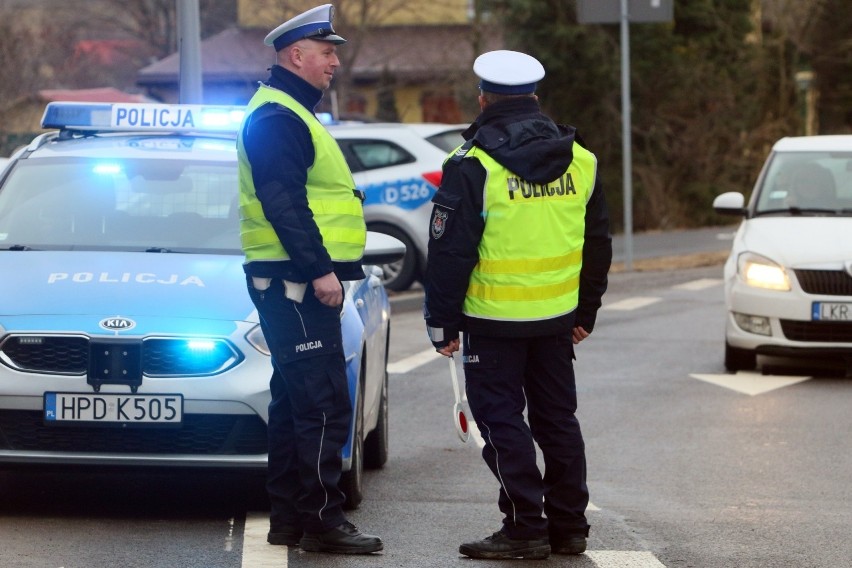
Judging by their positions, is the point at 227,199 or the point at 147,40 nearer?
the point at 227,199

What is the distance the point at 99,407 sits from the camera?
6.48m

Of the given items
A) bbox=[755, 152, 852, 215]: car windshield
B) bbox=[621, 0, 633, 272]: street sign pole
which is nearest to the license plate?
bbox=[755, 152, 852, 215]: car windshield

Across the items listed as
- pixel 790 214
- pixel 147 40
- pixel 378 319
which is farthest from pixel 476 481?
pixel 147 40

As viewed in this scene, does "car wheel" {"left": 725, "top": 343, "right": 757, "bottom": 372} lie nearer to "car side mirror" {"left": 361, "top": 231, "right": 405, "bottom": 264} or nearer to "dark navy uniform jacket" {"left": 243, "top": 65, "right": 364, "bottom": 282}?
"car side mirror" {"left": 361, "top": 231, "right": 405, "bottom": 264}

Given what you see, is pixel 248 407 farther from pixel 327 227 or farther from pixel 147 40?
pixel 147 40

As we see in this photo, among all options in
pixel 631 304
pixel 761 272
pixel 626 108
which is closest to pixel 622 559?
pixel 761 272

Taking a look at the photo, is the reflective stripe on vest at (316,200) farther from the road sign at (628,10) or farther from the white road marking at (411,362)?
the road sign at (628,10)

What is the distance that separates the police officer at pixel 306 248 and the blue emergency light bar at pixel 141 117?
225cm

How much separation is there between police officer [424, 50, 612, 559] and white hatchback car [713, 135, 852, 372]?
229 inches

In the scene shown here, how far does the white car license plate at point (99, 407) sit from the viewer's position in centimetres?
647

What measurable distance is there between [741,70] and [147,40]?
3204cm

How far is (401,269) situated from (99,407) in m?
11.9

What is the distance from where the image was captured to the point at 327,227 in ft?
20.0

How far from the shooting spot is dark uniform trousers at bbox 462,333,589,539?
6168 mm
